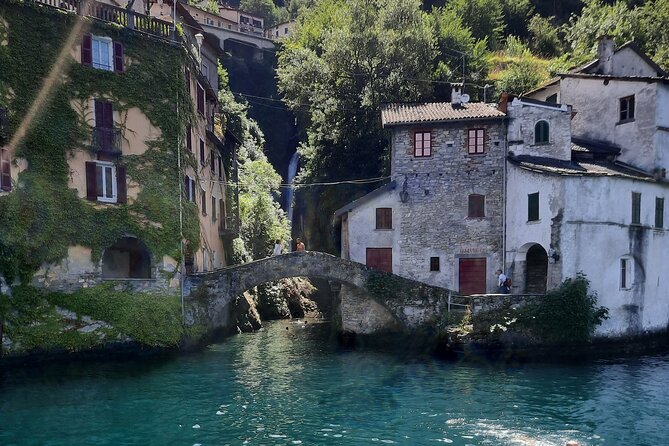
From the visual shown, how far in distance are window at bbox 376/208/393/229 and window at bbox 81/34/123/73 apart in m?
15.2

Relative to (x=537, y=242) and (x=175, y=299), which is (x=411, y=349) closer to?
(x=537, y=242)

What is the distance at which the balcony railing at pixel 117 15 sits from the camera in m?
26.5

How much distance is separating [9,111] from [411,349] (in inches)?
838

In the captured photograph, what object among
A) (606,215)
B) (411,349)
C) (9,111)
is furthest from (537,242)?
(9,111)

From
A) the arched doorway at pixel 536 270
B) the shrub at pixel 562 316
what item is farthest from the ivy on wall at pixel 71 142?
the arched doorway at pixel 536 270

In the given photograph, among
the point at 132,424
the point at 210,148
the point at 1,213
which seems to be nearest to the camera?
the point at 132,424

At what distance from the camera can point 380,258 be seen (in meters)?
32.0

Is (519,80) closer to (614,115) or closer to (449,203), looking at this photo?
(614,115)

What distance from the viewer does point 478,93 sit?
44.9 metres

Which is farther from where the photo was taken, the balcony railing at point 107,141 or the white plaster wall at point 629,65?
the white plaster wall at point 629,65

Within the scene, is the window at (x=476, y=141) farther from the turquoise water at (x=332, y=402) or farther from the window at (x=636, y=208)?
the turquoise water at (x=332, y=402)

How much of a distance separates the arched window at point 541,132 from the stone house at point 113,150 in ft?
60.7

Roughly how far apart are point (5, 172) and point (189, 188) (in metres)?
8.72

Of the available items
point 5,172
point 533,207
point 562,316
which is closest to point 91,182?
point 5,172
